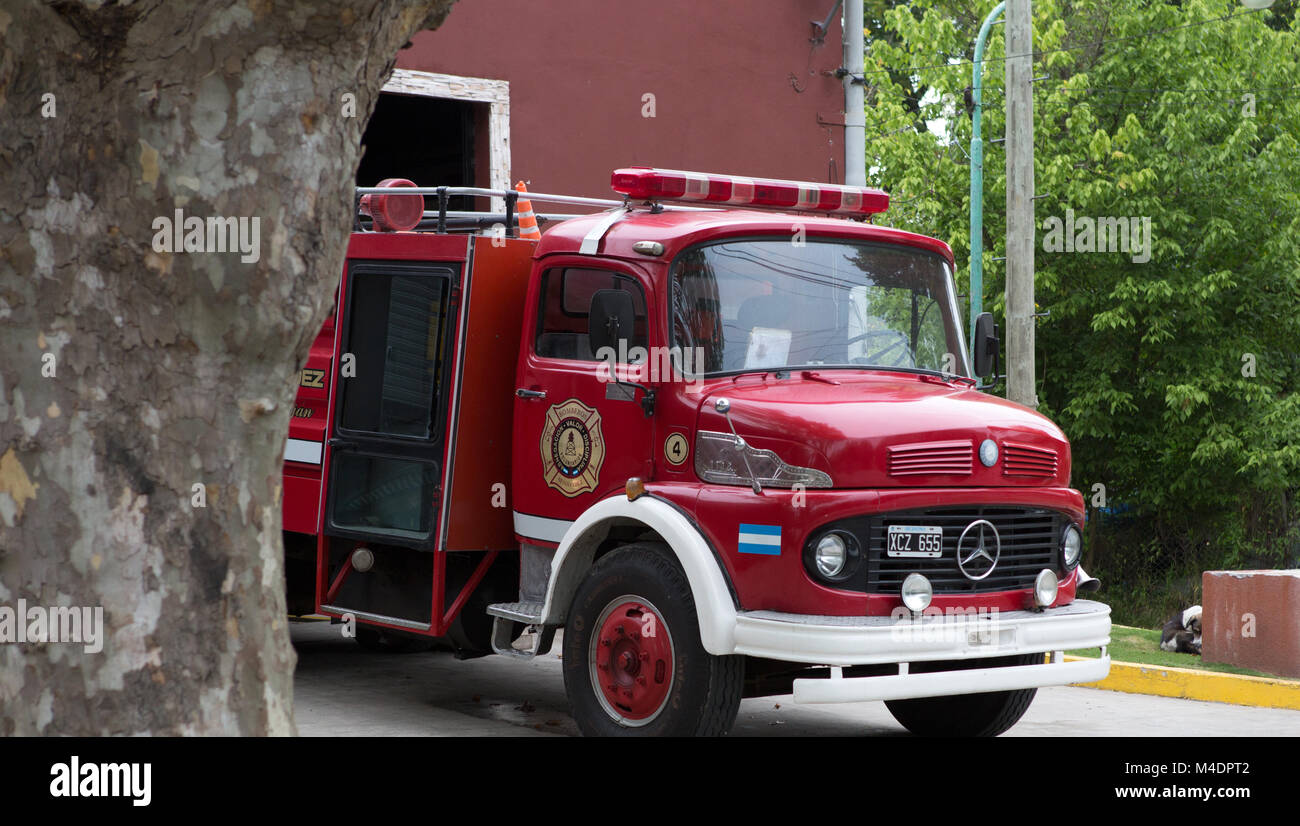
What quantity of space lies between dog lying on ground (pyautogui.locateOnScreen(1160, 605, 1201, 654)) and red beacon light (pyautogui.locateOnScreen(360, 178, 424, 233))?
245 inches

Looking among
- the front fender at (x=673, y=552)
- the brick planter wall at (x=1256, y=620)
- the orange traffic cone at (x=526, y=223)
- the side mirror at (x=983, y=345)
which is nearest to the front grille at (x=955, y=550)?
the front fender at (x=673, y=552)

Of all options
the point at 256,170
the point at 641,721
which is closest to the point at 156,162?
the point at 256,170

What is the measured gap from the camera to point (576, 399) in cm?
758

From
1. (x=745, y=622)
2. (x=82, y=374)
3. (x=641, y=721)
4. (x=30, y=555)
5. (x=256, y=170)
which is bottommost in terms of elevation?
(x=641, y=721)

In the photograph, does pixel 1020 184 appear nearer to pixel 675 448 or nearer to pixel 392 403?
pixel 392 403

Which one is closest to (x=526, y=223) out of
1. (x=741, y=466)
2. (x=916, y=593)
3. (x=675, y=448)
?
(x=675, y=448)

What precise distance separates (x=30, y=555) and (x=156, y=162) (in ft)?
3.51

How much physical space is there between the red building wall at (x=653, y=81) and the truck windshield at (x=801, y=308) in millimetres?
6253

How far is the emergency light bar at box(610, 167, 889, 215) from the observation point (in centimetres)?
782

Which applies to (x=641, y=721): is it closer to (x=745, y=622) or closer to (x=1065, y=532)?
(x=745, y=622)

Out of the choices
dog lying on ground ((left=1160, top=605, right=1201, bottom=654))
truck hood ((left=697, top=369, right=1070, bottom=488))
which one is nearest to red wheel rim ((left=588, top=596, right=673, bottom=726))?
truck hood ((left=697, top=369, right=1070, bottom=488))

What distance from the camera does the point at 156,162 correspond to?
394cm

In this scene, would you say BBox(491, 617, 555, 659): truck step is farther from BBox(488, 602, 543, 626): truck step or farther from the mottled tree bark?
the mottled tree bark

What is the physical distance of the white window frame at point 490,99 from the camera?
12969 mm
